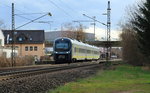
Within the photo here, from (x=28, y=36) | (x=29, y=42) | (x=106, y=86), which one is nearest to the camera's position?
(x=106, y=86)

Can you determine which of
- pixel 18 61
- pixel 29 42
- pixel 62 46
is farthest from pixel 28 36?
pixel 62 46

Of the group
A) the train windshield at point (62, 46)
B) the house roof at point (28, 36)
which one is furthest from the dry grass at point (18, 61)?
the house roof at point (28, 36)

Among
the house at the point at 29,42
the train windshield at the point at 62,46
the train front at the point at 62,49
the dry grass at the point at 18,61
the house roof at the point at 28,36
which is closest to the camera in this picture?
the dry grass at the point at 18,61

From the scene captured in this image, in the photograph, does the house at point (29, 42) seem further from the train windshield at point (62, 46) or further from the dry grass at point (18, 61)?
the train windshield at point (62, 46)

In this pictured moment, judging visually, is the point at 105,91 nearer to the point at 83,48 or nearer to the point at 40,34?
the point at 83,48

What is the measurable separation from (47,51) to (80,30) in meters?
14.1

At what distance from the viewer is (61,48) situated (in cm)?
5659

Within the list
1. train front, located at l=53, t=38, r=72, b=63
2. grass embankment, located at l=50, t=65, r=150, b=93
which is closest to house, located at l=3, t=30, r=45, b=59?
train front, located at l=53, t=38, r=72, b=63

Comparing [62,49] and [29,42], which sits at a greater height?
[29,42]

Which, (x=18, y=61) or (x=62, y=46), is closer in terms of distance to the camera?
(x=62, y=46)

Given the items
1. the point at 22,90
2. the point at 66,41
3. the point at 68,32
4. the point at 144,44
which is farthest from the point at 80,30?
the point at 22,90

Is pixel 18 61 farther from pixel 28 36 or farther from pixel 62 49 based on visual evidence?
pixel 28 36

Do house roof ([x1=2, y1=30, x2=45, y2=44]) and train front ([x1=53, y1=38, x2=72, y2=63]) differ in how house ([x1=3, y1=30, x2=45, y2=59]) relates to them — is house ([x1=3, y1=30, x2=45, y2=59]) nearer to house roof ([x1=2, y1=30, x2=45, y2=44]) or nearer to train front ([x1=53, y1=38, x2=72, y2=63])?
house roof ([x1=2, y1=30, x2=45, y2=44])

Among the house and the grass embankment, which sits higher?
the house
